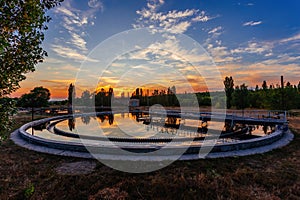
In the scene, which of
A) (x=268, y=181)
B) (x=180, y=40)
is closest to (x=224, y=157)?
(x=268, y=181)

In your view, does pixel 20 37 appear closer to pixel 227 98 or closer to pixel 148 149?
pixel 148 149

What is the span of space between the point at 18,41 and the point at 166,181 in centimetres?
404

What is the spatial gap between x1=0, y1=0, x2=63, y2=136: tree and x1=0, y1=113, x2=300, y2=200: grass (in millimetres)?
2169

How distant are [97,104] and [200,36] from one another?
1211 inches

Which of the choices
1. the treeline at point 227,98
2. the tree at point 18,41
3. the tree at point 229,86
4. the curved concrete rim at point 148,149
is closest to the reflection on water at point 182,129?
the curved concrete rim at point 148,149

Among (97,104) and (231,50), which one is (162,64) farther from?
(97,104)

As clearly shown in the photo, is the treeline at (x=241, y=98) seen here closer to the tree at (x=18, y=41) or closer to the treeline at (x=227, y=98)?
the treeline at (x=227, y=98)

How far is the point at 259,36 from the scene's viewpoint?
1404cm

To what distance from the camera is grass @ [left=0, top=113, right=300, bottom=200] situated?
3.50 meters

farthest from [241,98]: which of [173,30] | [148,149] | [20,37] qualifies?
[20,37]

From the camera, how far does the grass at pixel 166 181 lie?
3.50m

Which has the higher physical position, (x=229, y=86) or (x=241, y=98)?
(x=229, y=86)

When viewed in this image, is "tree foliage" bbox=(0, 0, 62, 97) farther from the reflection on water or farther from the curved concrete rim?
the reflection on water

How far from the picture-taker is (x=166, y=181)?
3.96 metres
